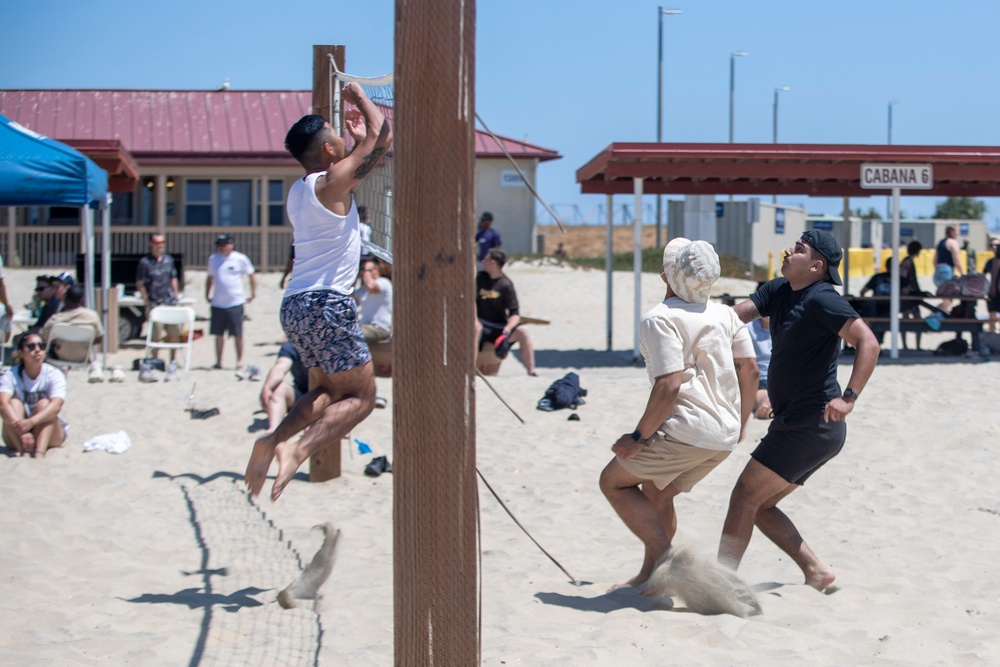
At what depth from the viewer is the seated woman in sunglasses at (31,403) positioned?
25.0ft

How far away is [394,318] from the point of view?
2.79 meters

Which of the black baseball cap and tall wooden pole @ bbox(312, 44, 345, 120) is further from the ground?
tall wooden pole @ bbox(312, 44, 345, 120)

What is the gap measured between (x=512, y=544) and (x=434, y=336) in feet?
10.6

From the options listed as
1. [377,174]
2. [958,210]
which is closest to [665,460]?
[377,174]

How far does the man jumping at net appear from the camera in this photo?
4.40 meters

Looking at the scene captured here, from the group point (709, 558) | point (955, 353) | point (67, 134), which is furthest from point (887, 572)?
point (67, 134)

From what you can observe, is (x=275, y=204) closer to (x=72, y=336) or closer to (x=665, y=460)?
(x=72, y=336)

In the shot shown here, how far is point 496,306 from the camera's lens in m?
10.5

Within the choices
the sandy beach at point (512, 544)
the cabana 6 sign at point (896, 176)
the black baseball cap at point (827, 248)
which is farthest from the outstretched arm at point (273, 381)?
the cabana 6 sign at point (896, 176)

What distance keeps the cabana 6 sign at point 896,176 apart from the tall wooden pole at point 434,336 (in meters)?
11.4

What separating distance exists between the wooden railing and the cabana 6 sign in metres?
15.6

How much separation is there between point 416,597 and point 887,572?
3.21m

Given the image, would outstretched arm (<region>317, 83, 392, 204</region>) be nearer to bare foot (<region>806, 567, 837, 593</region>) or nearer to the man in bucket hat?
the man in bucket hat

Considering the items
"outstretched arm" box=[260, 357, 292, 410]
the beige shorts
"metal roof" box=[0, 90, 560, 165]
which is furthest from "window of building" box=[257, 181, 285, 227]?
the beige shorts
